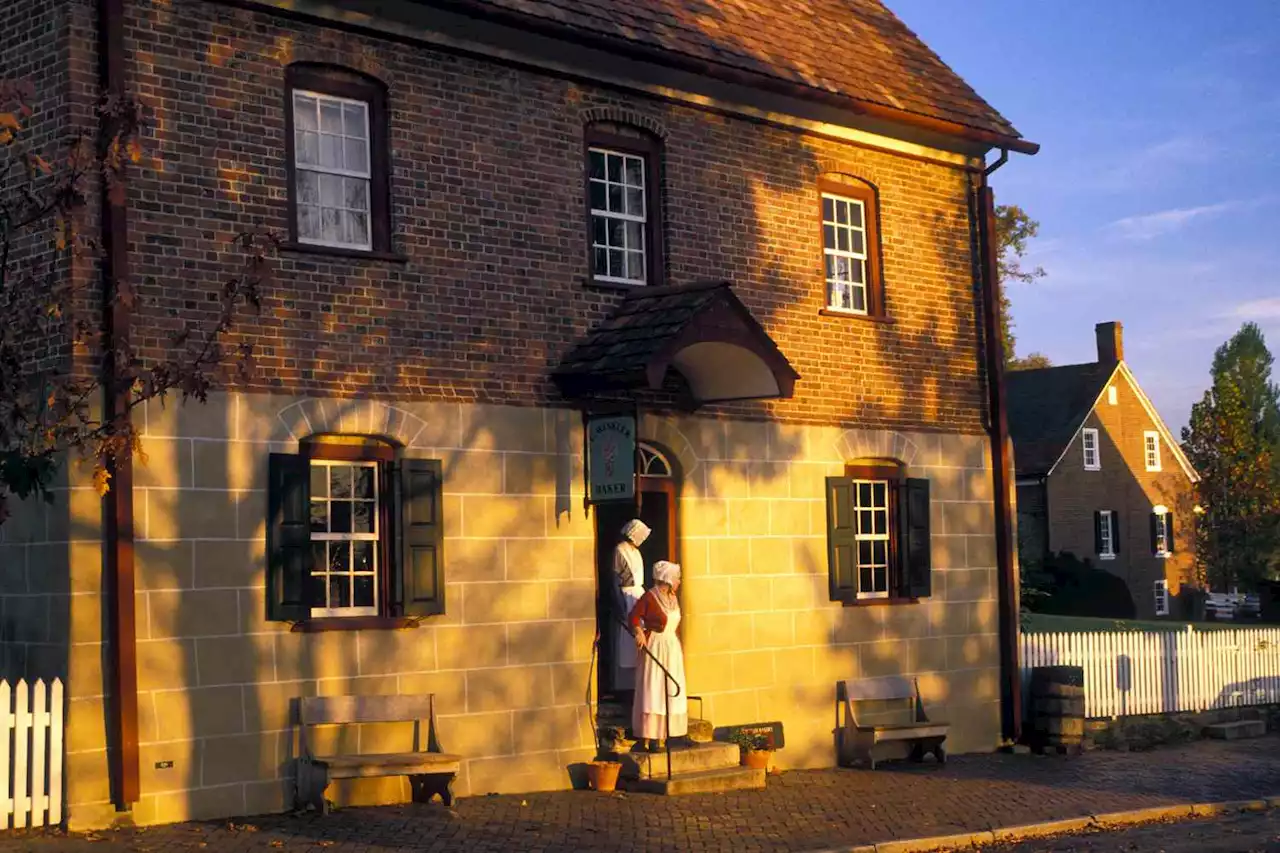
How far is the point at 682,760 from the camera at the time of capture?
1481cm

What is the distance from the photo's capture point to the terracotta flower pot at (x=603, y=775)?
14.7 meters

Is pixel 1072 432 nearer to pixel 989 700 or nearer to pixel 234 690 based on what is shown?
pixel 989 700

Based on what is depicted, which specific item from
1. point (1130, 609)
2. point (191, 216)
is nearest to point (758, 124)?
point (191, 216)

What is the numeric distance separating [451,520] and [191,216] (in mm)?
3349

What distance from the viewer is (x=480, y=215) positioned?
1462cm

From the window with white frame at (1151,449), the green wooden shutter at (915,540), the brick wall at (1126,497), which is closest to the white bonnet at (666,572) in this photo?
the green wooden shutter at (915,540)

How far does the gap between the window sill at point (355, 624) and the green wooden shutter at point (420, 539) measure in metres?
0.14

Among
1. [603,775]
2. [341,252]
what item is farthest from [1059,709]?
[341,252]

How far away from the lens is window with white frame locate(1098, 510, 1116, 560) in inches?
2092

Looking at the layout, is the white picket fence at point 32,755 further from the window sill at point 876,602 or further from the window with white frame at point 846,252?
the window with white frame at point 846,252

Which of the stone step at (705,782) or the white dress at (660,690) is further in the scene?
the white dress at (660,690)

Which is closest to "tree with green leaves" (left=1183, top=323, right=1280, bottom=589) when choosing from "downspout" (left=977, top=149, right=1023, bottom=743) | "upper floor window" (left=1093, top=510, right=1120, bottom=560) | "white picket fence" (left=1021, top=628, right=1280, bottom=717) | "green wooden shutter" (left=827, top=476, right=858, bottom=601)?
"upper floor window" (left=1093, top=510, right=1120, bottom=560)

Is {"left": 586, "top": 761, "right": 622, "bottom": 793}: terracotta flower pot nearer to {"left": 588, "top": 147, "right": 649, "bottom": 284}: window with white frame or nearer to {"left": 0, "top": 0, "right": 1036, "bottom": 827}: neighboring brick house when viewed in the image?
{"left": 0, "top": 0, "right": 1036, "bottom": 827}: neighboring brick house

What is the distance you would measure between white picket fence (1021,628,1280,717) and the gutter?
596 cm
